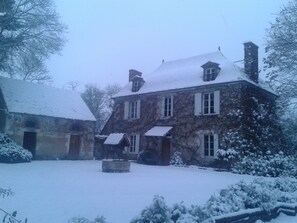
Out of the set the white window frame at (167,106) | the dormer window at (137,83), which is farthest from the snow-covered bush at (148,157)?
the dormer window at (137,83)

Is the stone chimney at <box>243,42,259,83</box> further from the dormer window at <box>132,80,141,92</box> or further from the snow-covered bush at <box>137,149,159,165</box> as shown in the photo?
the dormer window at <box>132,80,141,92</box>

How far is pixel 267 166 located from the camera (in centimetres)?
1778

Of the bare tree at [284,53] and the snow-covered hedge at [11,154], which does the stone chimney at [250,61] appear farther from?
the snow-covered hedge at [11,154]

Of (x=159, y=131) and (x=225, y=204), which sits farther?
(x=159, y=131)

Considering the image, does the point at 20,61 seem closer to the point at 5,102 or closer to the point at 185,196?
the point at 5,102

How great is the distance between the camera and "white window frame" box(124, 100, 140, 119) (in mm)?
27166

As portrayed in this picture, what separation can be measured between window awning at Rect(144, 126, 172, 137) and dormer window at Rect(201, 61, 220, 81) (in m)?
5.00

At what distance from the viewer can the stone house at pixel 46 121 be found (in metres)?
22.5

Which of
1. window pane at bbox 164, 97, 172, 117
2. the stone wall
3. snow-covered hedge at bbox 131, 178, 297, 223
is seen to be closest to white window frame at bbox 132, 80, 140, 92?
window pane at bbox 164, 97, 172, 117

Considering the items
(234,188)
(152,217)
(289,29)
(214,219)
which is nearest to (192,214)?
(214,219)

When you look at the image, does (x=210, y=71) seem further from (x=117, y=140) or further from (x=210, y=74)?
(x=117, y=140)

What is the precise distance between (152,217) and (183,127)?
58.8ft

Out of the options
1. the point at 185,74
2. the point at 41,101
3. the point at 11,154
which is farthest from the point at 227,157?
the point at 41,101

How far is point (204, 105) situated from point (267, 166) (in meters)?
6.66
